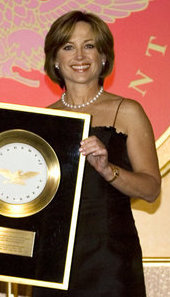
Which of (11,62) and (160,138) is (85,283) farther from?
(11,62)

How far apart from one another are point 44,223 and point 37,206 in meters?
0.05

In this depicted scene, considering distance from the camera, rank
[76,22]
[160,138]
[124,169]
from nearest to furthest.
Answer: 1. [124,169]
2. [76,22]
3. [160,138]

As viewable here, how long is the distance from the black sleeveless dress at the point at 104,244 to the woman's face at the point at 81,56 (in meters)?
0.18

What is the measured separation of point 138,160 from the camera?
1686mm

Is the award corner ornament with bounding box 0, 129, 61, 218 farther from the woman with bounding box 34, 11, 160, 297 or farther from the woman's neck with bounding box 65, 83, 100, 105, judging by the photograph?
the woman's neck with bounding box 65, 83, 100, 105

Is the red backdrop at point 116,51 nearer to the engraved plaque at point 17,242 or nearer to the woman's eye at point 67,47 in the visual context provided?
the woman's eye at point 67,47

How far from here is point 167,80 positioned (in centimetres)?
233

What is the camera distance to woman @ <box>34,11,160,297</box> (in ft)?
5.33

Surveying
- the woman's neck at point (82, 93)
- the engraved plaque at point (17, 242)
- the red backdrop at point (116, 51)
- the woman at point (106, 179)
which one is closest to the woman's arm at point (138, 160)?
the woman at point (106, 179)

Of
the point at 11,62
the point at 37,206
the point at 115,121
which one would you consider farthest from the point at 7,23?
the point at 37,206

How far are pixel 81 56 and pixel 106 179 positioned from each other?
373mm

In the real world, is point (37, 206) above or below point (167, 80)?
below

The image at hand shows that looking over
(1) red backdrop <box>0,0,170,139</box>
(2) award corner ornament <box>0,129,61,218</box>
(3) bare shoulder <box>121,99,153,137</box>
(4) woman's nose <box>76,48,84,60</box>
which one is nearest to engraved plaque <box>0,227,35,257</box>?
(2) award corner ornament <box>0,129,61,218</box>

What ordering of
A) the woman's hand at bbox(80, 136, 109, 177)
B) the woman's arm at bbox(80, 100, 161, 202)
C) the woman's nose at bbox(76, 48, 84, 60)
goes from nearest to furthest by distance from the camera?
the woman's hand at bbox(80, 136, 109, 177) < the woman's arm at bbox(80, 100, 161, 202) < the woman's nose at bbox(76, 48, 84, 60)
